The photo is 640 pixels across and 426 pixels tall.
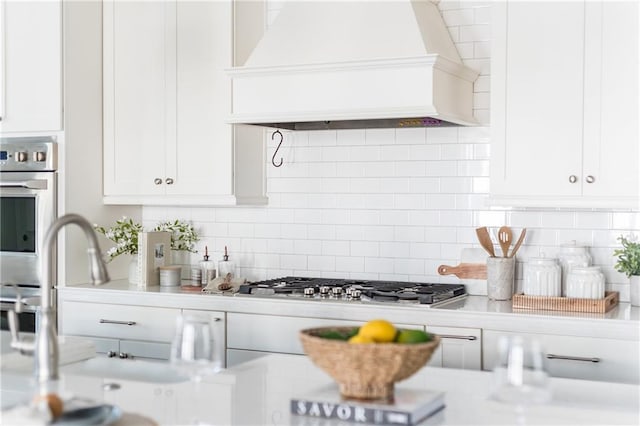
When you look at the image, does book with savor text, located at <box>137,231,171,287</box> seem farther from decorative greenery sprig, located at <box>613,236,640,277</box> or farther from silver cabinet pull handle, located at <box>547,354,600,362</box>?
decorative greenery sprig, located at <box>613,236,640,277</box>

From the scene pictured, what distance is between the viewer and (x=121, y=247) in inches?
191

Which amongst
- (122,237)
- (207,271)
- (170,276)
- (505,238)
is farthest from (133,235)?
(505,238)

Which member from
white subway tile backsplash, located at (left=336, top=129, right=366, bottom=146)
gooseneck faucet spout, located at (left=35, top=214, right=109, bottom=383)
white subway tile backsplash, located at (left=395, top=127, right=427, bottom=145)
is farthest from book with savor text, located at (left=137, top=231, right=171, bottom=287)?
gooseneck faucet spout, located at (left=35, top=214, right=109, bottom=383)

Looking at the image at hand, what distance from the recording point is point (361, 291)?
4109mm

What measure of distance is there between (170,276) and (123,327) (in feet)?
1.27

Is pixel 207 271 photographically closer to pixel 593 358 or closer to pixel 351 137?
pixel 351 137

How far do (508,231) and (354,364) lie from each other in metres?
2.33

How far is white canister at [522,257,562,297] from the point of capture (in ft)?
12.9

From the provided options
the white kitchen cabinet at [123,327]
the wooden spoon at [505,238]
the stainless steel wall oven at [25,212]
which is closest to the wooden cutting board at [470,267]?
the wooden spoon at [505,238]

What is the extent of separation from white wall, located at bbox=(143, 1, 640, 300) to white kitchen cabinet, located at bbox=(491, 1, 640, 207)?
1.29 ft

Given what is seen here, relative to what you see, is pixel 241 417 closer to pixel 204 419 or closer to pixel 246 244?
pixel 204 419

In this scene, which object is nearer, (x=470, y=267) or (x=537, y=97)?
(x=537, y=97)

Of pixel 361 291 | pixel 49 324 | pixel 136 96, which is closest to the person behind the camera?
pixel 49 324

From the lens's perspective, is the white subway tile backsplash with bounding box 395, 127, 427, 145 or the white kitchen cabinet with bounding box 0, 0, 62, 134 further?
the white kitchen cabinet with bounding box 0, 0, 62, 134
